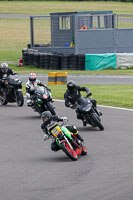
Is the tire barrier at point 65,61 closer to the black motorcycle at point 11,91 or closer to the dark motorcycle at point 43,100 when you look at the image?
the black motorcycle at point 11,91

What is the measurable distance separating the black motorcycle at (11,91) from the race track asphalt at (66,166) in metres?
3.49

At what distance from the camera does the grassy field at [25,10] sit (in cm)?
5218

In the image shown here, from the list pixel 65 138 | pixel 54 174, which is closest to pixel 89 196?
pixel 54 174

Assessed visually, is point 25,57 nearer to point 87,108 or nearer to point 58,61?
point 58,61

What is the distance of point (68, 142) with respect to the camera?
1044cm

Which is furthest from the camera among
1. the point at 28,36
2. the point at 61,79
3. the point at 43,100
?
the point at 28,36

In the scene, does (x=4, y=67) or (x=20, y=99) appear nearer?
(x=20, y=99)

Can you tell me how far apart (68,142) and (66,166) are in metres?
0.63

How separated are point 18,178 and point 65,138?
5.62 ft

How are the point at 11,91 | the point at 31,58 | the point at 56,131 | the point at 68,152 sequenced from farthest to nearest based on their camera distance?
the point at 31,58 < the point at 11,91 < the point at 56,131 < the point at 68,152

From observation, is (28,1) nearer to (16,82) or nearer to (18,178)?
(16,82)

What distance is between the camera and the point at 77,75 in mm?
29141

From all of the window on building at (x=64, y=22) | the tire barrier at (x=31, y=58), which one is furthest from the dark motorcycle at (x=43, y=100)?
the window on building at (x=64, y=22)

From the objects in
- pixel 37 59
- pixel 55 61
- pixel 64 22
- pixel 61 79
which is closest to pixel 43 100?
pixel 61 79
